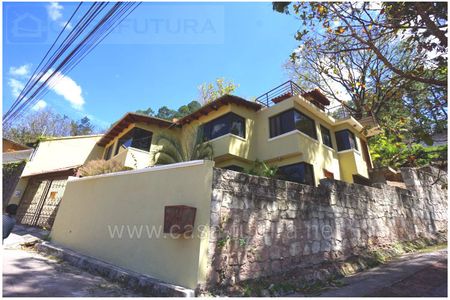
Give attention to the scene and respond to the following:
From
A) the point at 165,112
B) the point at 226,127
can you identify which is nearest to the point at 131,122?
the point at 226,127

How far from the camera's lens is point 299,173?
1181cm

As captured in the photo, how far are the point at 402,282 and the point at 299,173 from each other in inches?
282

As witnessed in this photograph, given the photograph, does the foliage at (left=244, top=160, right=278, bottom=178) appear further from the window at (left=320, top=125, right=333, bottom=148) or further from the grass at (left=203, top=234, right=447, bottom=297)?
the grass at (left=203, top=234, right=447, bottom=297)

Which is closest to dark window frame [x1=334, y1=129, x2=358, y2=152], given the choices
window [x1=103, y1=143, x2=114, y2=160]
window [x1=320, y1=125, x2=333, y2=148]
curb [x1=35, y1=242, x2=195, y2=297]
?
window [x1=320, y1=125, x2=333, y2=148]

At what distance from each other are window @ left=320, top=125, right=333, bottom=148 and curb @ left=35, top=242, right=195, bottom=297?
1215 cm

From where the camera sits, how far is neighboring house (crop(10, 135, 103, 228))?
12.0 m

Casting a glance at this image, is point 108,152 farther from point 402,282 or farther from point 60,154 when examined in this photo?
point 402,282

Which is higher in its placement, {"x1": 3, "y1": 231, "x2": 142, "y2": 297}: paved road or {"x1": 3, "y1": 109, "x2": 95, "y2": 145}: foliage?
{"x1": 3, "y1": 109, "x2": 95, "y2": 145}: foliage

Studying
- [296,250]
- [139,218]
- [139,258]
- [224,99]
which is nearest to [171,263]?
[139,258]

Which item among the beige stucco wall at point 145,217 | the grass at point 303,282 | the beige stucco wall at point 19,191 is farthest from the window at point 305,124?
the beige stucco wall at point 19,191

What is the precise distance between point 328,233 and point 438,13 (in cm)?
559

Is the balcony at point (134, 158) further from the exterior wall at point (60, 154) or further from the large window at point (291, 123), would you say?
the large window at point (291, 123)

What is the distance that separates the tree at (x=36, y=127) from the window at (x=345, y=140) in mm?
29388

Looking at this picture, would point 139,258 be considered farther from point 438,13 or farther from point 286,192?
point 438,13
